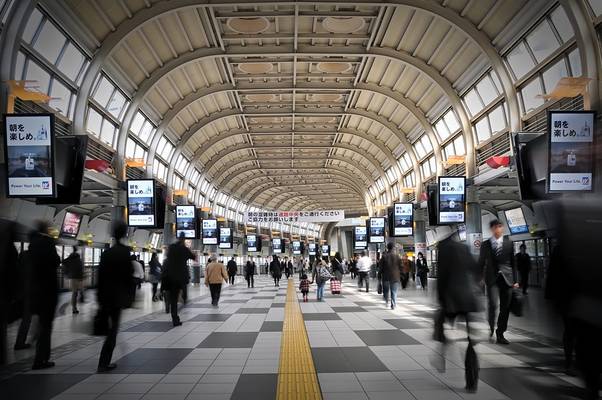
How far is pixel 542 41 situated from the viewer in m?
18.5

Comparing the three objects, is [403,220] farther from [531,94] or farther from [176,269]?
[176,269]

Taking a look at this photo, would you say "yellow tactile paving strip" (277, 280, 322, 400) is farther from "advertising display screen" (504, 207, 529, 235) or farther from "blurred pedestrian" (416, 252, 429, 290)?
"advertising display screen" (504, 207, 529, 235)

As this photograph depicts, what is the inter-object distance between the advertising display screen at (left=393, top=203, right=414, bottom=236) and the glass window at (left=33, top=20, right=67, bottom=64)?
19.6 meters

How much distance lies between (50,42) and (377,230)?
981 inches

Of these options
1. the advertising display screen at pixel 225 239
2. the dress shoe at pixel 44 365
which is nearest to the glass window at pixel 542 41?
the dress shoe at pixel 44 365

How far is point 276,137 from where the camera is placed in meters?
44.1

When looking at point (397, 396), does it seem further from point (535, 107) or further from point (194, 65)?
point (194, 65)

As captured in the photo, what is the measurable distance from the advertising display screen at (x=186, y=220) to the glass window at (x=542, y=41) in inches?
740

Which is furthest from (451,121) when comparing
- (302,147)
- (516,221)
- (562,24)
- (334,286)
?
(302,147)

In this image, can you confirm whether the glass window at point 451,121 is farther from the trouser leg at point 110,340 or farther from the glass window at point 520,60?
the trouser leg at point 110,340

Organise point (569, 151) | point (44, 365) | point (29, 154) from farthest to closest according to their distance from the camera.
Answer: point (29, 154)
point (569, 151)
point (44, 365)

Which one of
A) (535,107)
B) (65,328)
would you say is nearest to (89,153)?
(65,328)

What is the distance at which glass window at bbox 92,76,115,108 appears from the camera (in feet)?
75.9

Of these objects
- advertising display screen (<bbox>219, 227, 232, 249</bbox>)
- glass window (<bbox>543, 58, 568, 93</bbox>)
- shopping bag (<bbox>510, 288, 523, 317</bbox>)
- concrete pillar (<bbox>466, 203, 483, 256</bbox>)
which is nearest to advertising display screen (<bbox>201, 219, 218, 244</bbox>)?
advertising display screen (<bbox>219, 227, 232, 249</bbox>)
